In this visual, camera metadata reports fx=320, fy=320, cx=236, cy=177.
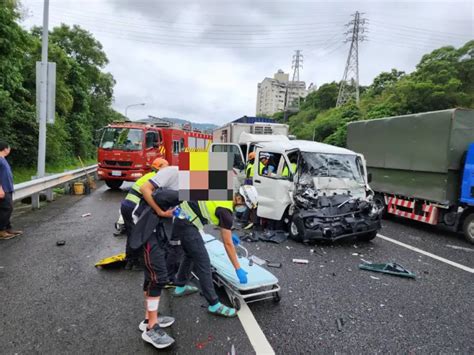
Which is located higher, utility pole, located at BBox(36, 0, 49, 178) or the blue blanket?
utility pole, located at BBox(36, 0, 49, 178)

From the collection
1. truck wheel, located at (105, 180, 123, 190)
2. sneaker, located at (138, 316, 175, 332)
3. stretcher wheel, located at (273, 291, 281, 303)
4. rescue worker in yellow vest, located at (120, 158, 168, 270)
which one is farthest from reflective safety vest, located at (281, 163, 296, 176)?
truck wheel, located at (105, 180, 123, 190)

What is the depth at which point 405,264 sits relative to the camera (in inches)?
208

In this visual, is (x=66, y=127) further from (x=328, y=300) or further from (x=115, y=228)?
(x=328, y=300)

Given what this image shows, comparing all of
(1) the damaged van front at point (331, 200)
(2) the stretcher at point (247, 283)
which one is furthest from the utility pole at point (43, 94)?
(2) the stretcher at point (247, 283)

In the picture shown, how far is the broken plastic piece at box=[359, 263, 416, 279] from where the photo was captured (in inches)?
187

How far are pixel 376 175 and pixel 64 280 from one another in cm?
853

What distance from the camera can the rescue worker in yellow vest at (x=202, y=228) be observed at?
3168 mm

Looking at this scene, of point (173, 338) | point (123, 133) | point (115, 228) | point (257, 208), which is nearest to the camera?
point (173, 338)

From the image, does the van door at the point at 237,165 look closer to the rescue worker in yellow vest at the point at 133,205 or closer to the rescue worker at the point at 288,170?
the rescue worker at the point at 288,170

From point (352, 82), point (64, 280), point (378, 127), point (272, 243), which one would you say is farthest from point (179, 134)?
point (352, 82)

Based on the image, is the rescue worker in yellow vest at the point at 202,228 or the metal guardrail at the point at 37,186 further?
the metal guardrail at the point at 37,186

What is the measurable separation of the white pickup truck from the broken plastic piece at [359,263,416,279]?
1.01 metres

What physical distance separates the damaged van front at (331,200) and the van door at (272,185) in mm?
252

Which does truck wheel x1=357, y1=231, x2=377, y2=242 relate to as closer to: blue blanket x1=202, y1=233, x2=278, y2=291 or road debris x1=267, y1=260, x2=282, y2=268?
road debris x1=267, y1=260, x2=282, y2=268
